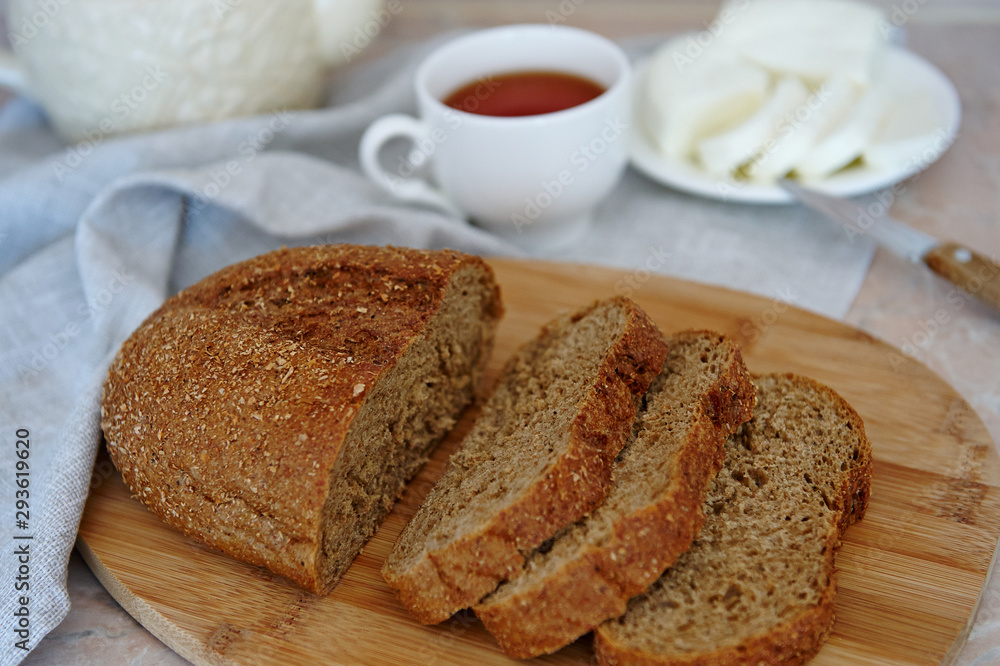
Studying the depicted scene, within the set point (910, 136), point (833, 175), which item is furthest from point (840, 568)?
point (910, 136)

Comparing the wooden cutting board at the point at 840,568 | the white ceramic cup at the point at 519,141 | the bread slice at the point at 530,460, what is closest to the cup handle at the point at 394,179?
the white ceramic cup at the point at 519,141

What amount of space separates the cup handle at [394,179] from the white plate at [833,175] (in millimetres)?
955

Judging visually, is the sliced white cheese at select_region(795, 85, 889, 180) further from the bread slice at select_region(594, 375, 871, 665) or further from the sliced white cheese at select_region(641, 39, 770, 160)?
the bread slice at select_region(594, 375, 871, 665)

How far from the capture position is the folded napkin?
3279mm

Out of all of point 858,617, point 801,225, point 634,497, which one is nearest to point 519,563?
point 634,497

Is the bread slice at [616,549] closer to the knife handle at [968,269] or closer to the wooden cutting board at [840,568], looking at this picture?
the wooden cutting board at [840,568]

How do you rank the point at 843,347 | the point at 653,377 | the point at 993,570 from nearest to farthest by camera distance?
the point at 993,570 < the point at 653,377 < the point at 843,347

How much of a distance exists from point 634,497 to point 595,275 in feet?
4.60

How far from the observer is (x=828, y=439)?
102 inches

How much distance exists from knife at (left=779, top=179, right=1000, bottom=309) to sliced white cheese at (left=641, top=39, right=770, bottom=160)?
42 cm

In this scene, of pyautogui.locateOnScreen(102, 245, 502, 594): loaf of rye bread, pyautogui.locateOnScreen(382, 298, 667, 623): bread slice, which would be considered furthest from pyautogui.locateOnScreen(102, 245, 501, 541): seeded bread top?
pyautogui.locateOnScreen(382, 298, 667, 623): bread slice

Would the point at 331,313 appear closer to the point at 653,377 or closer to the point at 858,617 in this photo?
the point at 653,377

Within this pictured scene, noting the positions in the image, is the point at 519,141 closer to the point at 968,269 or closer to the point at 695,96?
the point at 695,96

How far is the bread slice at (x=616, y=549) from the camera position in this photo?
213 cm
